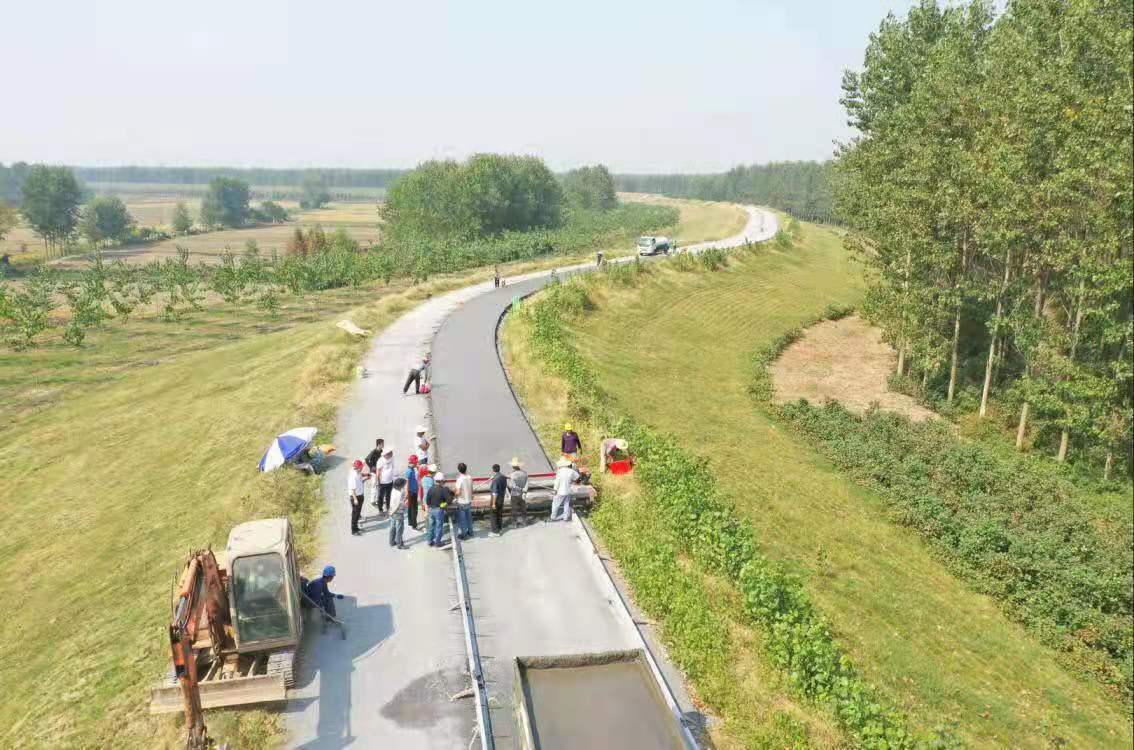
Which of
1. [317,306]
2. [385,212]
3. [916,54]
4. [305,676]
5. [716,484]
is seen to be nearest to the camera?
[305,676]

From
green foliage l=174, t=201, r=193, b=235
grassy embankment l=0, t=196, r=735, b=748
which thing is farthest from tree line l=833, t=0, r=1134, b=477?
green foliage l=174, t=201, r=193, b=235

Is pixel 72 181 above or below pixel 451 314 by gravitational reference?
above

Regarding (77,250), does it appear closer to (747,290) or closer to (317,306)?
(317,306)

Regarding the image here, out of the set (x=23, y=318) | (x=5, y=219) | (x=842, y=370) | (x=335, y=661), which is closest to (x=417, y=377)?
(x=335, y=661)

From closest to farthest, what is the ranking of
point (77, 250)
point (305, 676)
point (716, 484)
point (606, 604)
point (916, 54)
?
point (305, 676) → point (606, 604) → point (716, 484) → point (916, 54) → point (77, 250)

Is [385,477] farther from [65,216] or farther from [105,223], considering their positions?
[105,223]

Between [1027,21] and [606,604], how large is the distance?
97.1ft

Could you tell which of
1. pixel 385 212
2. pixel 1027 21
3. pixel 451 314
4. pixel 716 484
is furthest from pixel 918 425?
pixel 385 212

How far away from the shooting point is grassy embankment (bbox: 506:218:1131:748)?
12602mm

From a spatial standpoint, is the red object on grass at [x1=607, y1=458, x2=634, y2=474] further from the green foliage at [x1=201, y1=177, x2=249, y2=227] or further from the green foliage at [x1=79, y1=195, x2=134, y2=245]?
the green foliage at [x1=201, y1=177, x2=249, y2=227]

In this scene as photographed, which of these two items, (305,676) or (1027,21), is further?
(1027,21)

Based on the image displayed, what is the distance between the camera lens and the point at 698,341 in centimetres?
4209

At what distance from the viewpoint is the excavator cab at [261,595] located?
11430mm

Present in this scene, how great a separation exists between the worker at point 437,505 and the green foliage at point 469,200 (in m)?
74.7
